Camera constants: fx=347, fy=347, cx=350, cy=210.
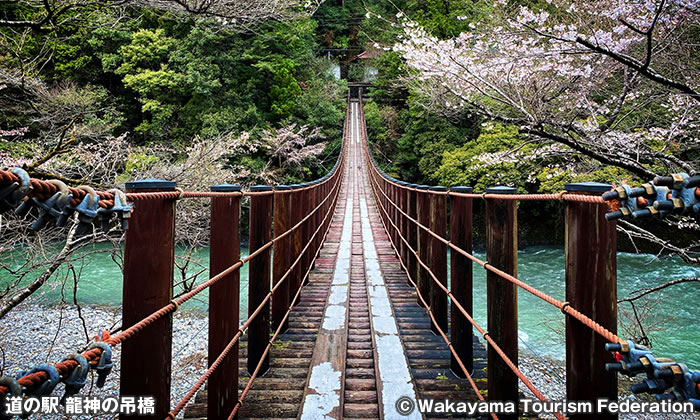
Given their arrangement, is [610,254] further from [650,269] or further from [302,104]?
[302,104]

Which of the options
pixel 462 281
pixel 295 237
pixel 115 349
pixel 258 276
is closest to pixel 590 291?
pixel 462 281

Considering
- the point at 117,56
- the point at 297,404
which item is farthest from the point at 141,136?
the point at 297,404

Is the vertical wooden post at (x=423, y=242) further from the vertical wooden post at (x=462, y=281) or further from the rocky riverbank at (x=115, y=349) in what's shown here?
the rocky riverbank at (x=115, y=349)

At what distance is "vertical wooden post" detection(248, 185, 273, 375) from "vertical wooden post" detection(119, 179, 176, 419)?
891mm

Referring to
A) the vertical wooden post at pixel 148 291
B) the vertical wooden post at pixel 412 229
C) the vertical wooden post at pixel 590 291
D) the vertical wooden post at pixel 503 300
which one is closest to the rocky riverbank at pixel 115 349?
the vertical wooden post at pixel 412 229

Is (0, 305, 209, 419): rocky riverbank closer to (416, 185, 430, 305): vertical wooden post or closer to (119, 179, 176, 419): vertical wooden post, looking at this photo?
(416, 185, 430, 305): vertical wooden post

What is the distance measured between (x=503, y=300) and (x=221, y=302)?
1.24 m

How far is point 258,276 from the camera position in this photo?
2.05m

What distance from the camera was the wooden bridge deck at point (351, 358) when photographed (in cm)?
178

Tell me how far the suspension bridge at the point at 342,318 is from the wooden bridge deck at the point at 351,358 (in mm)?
11

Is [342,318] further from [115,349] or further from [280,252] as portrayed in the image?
[115,349]

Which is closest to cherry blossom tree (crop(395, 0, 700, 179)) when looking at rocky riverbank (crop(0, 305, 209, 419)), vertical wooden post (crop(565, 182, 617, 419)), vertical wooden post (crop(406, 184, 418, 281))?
vertical wooden post (crop(406, 184, 418, 281))

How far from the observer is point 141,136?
14289mm

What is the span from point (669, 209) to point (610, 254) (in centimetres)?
42
